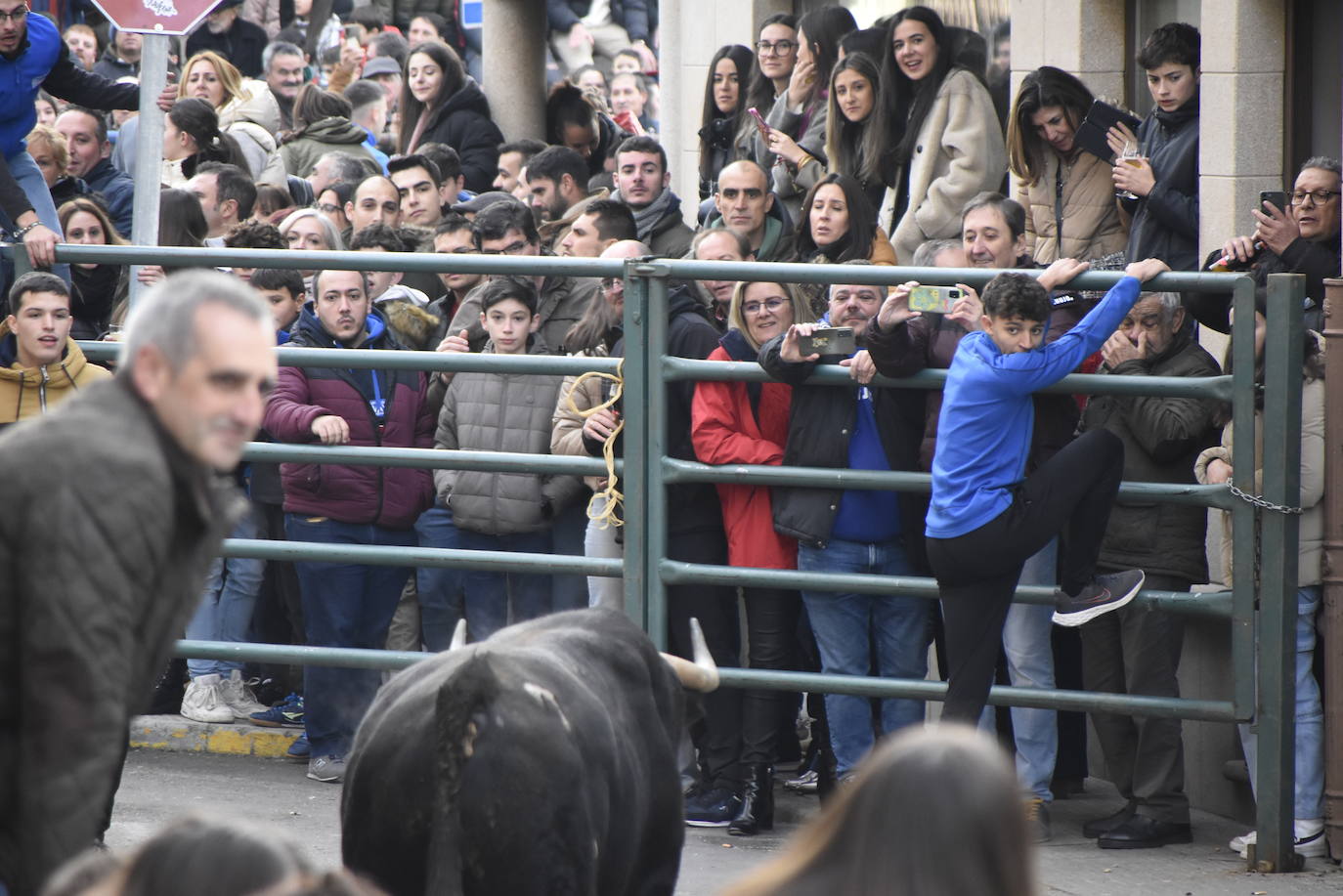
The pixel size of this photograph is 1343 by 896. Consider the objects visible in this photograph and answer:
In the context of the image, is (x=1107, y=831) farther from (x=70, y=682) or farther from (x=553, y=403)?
(x=70, y=682)

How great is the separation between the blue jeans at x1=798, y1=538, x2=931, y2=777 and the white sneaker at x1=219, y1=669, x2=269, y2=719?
2.71m

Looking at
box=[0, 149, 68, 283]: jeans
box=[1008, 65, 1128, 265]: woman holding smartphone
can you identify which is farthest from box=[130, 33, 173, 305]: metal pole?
box=[1008, 65, 1128, 265]: woman holding smartphone

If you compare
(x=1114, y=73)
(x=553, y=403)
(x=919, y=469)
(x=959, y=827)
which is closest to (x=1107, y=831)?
(x=919, y=469)

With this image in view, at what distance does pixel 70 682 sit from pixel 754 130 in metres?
7.95

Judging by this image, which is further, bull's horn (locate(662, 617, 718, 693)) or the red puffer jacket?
the red puffer jacket

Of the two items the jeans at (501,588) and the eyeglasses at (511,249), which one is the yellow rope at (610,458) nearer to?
the jeans at (501,588)

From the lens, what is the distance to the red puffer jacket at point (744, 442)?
6.94 m

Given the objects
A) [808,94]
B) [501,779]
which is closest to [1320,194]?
[808,94]

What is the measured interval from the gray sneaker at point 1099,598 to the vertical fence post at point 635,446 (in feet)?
5.26

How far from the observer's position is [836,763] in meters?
7.18

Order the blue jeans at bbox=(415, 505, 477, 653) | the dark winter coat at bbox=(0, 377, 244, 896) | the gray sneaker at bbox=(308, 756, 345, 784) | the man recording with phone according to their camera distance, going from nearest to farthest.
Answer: the dark winter coat at bbox=(0, 377, 244, 896) < the man recording with phone < the gray sneaker at bbox=(308, 756, 345, 784) < the blue jeans at bbox=(415, 505, 477, 653)

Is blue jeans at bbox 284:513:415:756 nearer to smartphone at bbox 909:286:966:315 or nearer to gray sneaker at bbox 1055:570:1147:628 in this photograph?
smartphone at bbox 909:286:966:315

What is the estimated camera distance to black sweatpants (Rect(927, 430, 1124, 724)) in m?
6.13

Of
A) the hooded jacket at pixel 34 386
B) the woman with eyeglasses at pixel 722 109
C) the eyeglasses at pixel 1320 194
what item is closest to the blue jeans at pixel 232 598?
the hooded jacket at pixel 34 386
